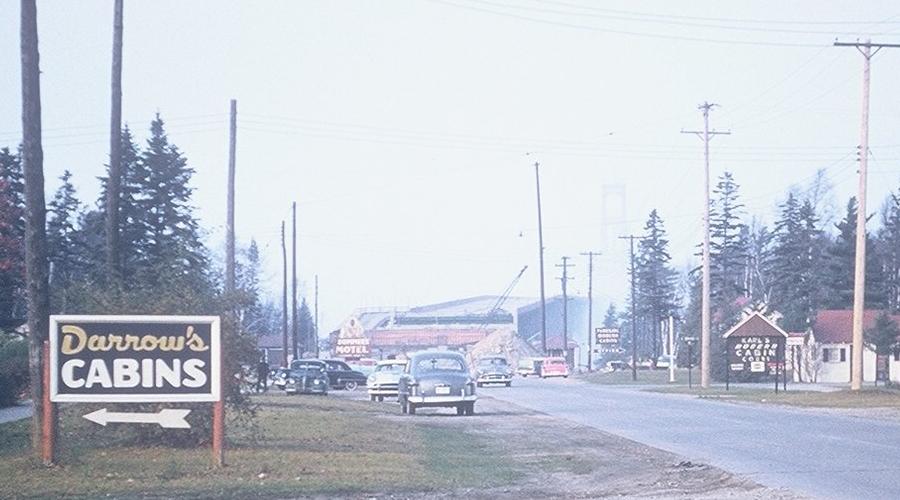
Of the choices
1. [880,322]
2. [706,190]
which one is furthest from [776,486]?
[880,322]

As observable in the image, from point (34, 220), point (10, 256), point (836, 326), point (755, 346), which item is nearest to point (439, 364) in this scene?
point (10, 256)

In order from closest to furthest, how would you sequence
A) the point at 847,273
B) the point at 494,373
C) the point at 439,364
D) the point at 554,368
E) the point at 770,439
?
the point at 770,439, the point at 439,364, the point at 494,373, the point at 554,368, the point at 847,273

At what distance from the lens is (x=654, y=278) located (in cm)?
11525

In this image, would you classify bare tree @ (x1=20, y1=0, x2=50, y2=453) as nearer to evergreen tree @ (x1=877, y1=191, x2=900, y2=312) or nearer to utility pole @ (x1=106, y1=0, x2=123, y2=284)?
utility pole @ (x1=106, y1=0, x2=123, y2=284)

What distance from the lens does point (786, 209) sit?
337 ft

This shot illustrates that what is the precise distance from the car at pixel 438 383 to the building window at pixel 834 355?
157 feet

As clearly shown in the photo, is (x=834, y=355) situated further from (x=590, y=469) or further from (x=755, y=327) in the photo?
(x=590, y=469)

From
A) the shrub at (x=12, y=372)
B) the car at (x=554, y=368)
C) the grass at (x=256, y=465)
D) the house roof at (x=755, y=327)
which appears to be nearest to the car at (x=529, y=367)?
the car at (x=554, y=368)

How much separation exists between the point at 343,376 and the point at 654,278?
54.2 meters

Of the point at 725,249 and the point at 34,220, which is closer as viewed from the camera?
the point at 34,220

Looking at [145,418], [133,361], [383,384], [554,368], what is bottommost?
[554,368]

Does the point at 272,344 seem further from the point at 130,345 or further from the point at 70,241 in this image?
the point at 130,345

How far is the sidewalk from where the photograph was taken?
96.5 feet

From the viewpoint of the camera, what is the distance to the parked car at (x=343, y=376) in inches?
2601
